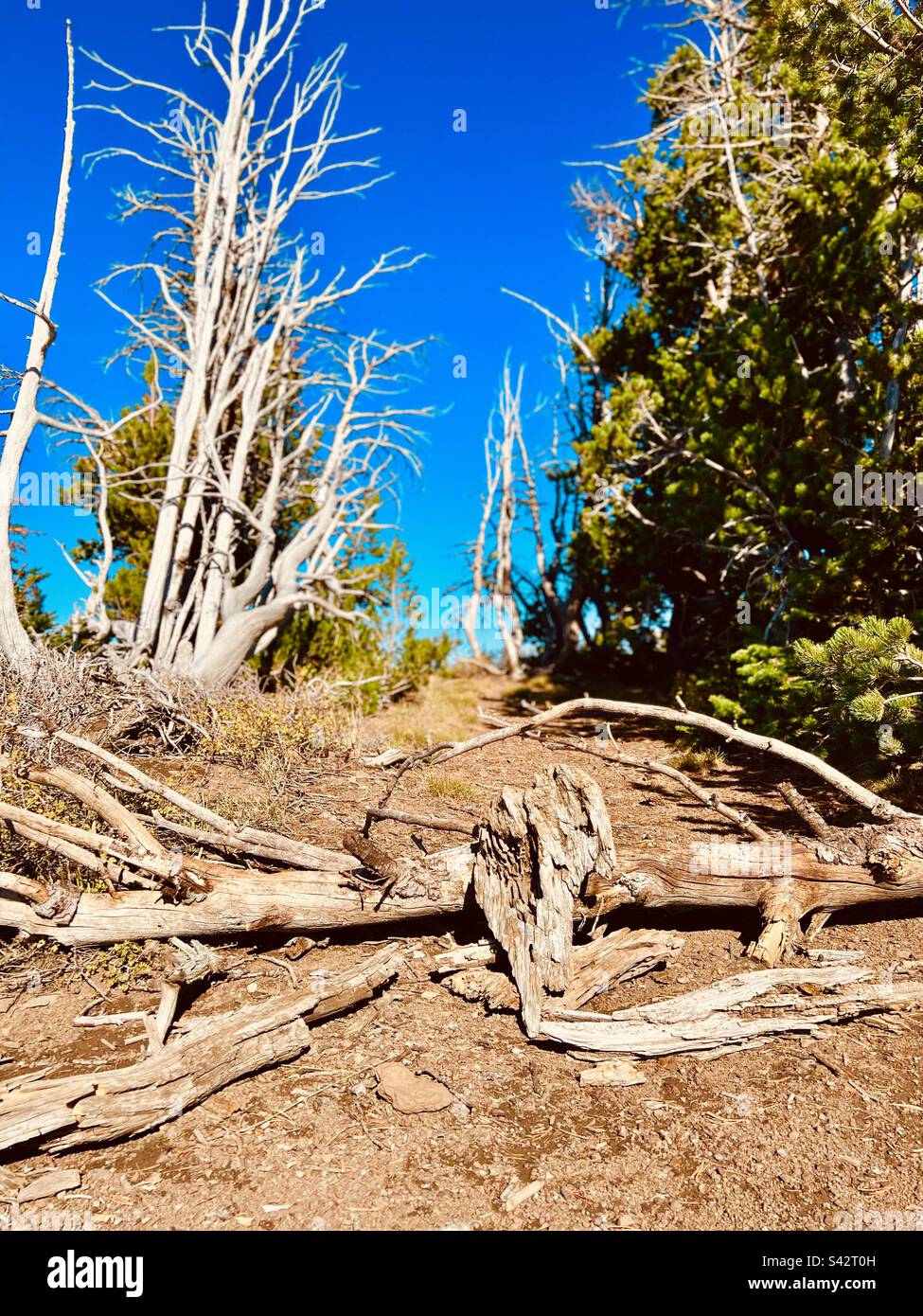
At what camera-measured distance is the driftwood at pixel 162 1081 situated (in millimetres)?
Answer: 2996

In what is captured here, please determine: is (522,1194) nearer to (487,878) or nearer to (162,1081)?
(162,1081)

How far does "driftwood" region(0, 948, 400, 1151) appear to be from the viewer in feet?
9.83

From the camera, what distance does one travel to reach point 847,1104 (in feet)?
10.7

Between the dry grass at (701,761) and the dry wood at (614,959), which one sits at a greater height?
the dry grass at (701,761)

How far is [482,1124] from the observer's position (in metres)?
3.21

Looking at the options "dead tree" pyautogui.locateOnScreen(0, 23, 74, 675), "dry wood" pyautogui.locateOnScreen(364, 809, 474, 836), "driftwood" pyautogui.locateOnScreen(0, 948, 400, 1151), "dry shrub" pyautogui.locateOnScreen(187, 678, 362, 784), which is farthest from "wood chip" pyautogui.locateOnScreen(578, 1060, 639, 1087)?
"dead tree" pyautogui.locateOnScreen(0, 23, 74, 675)

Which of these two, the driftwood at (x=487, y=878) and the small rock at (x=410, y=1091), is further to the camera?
the driftwood at (x=487, y=878)

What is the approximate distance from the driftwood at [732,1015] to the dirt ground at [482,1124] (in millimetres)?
90

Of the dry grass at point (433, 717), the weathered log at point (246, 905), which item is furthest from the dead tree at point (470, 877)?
the dry grass at point (433, 717)

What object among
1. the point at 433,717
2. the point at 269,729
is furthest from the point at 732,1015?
the point at 433,717

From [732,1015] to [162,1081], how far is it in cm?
256

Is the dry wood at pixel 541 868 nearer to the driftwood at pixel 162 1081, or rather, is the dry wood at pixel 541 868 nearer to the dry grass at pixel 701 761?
the driftwood at pixel 162 1081

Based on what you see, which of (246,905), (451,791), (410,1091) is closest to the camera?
(410,1091)

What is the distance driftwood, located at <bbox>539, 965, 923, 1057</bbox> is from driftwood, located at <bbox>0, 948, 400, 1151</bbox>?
47.0 inches
